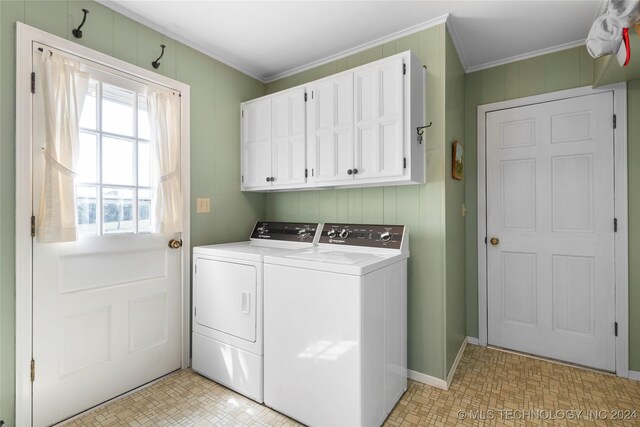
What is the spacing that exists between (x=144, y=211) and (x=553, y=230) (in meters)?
3.12

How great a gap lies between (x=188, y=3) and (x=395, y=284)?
2.19 metres

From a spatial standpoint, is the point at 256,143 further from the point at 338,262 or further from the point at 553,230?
the point at 553,230

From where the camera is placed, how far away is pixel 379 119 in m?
2.01

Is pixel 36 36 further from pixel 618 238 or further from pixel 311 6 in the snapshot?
pixel 618 238

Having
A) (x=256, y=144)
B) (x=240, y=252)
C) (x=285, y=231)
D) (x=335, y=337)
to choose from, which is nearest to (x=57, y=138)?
(x=240, y=252)

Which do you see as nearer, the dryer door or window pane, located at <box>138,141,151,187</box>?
the dryer door

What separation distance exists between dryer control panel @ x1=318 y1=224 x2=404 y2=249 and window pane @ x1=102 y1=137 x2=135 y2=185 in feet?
4.61

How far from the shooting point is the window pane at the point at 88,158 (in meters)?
1.82

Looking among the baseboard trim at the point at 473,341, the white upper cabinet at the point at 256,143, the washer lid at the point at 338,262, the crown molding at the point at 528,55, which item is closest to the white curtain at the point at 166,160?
the white upper cabinet at the point at 256,143

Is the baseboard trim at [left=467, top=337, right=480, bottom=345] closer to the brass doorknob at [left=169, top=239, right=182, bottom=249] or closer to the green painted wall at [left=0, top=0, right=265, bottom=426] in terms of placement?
the green painted wall at [left=0, top=0, right=265, bottom=426]

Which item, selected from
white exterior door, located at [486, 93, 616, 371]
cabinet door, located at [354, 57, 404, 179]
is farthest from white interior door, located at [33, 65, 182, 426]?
white exterior door, located at [486, 93, 616, 371]

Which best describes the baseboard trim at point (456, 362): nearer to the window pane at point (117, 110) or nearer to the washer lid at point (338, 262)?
the washer lid at point (338, 262)

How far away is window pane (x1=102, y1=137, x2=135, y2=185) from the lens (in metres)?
1.93

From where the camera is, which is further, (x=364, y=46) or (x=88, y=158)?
(x=364, y=46)
